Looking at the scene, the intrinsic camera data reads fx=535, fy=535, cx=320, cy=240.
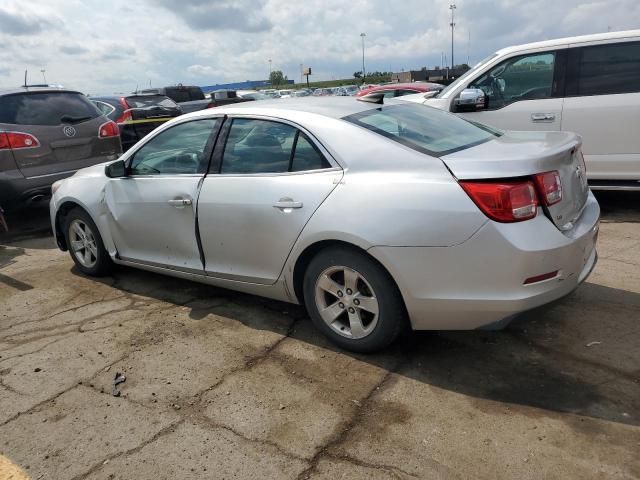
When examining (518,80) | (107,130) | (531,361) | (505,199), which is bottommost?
(531,361)

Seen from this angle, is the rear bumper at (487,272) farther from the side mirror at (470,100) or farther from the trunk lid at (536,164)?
the side mirror at (470,100)

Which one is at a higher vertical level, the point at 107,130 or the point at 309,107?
the point at 309,107

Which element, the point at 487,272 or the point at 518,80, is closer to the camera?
the point at 487,272

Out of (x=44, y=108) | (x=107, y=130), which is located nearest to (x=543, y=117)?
(x=107, y=130)

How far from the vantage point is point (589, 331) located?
338 cm

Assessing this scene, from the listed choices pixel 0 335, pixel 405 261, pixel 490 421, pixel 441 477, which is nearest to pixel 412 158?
pixel 405 261

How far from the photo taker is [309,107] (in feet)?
11.6

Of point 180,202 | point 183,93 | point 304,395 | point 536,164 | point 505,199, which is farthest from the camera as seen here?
point 183,93

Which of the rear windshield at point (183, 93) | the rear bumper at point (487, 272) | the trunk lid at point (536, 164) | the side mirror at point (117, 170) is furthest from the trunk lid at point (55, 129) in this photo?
the rear windshield at point (183, 93)

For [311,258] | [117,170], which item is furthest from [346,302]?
[117,170]

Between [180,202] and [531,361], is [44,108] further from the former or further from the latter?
[531,361]

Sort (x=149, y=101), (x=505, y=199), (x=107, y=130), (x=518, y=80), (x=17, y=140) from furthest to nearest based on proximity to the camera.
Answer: (x=149, y=101)
(x=107, y=130)
(x=17, y=140)
(x=518, y=80)
(x=505, y=199)

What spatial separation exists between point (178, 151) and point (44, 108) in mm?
3557

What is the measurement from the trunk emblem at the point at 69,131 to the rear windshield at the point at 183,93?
40.4 feet
